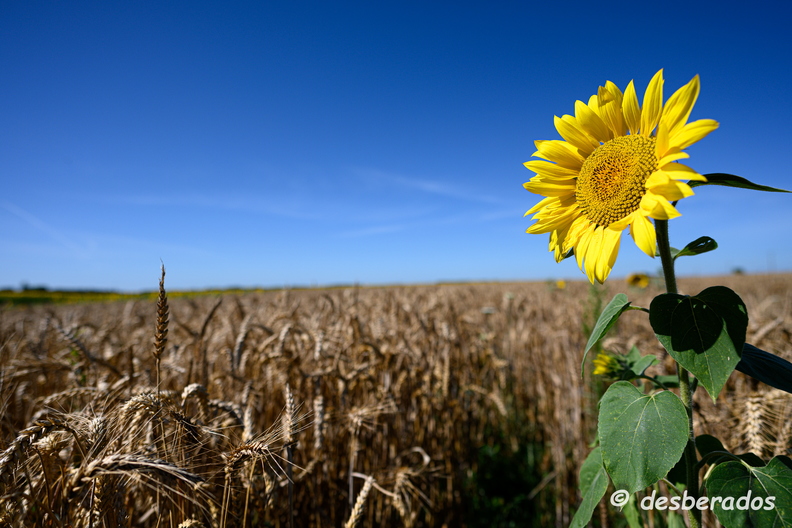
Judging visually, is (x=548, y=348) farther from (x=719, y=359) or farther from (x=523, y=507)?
(x=719, y=359)

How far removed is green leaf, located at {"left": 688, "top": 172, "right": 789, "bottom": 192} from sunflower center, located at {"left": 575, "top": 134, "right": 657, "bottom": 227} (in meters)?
0.13

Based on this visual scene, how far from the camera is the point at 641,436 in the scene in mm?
935

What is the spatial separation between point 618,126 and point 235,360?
2.45 meters

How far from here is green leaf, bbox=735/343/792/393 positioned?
94 centimetres

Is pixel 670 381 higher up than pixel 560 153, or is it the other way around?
pixel 560 153

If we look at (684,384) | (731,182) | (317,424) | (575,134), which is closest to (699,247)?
(731,182)

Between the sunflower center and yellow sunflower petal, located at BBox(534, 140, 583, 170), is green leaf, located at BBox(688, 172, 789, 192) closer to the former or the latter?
the sunflower center

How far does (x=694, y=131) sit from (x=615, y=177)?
0.69 ft

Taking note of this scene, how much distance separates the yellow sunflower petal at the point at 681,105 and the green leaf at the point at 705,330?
450 mm

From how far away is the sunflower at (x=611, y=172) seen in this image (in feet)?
3.15

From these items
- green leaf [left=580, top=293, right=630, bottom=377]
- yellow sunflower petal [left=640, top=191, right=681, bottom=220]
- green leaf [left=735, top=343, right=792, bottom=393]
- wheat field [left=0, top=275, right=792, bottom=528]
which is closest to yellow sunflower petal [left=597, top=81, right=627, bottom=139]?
yellow sunflower petal [left=640, top=191, right=681, bottom=220]

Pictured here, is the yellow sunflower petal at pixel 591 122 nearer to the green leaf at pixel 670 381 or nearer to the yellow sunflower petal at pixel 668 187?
the yellow sunflower petal at pixel 668 187

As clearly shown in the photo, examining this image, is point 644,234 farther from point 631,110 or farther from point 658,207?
point 631,110

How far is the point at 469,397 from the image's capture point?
365 cm
